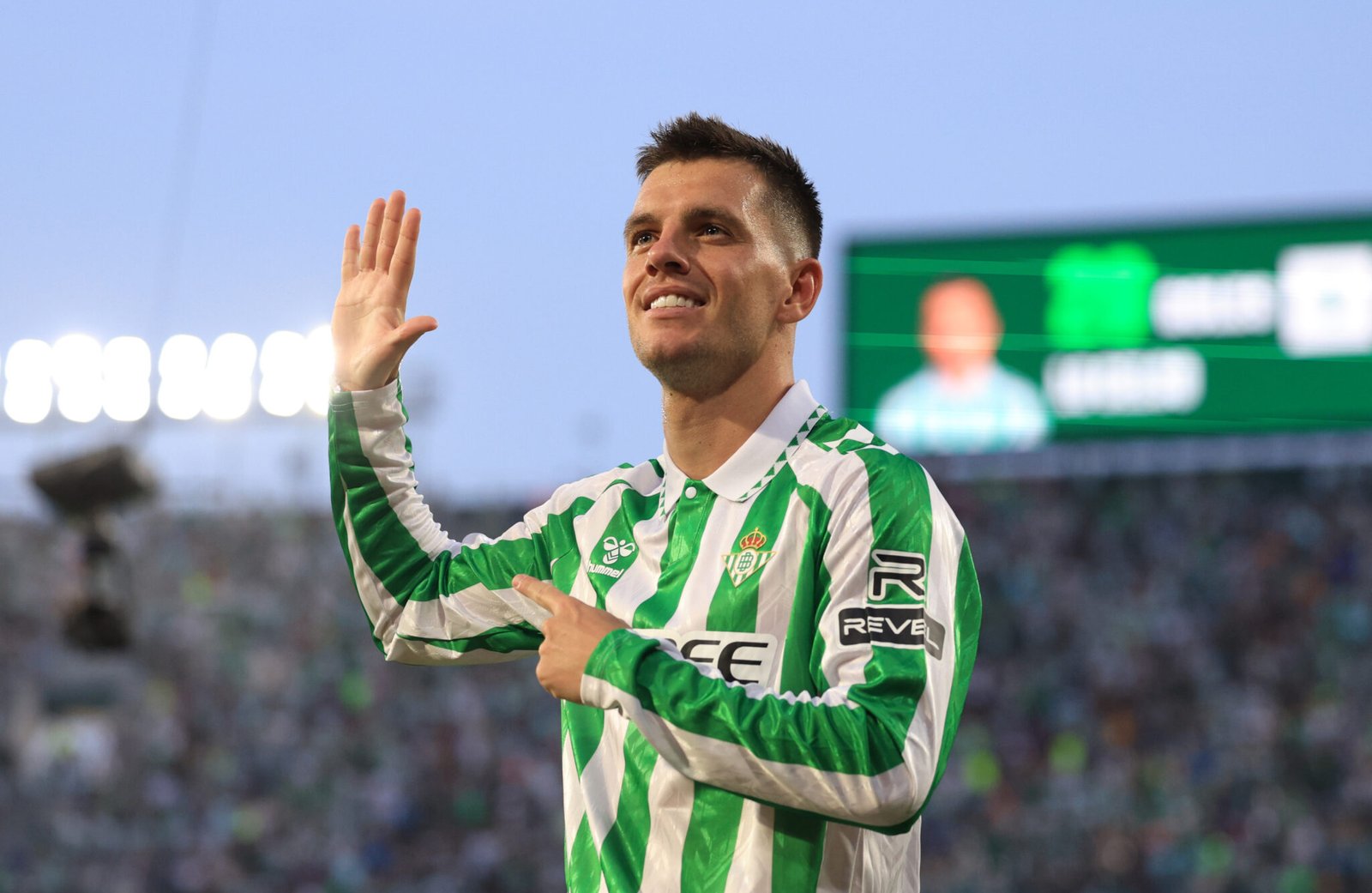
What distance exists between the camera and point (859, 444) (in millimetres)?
2354

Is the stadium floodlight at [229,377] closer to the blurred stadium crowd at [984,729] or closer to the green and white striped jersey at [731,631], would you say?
the blurred stadium crowd at [984,729]

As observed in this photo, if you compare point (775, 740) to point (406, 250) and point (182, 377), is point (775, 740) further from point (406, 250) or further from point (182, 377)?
point (182, 377)

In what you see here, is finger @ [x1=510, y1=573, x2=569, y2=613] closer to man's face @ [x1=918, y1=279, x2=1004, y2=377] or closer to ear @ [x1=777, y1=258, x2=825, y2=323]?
ear @ [x1=777, y1=258, x2=825, y2=323]

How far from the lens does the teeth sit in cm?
236

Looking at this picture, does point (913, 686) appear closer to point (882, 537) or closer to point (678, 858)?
point (882, 537)

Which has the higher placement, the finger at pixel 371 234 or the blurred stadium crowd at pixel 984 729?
the finger at pixel 371 234

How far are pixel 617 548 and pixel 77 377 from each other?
15917mm

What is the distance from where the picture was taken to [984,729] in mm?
16266

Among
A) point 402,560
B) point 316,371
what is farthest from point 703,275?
point 316,371

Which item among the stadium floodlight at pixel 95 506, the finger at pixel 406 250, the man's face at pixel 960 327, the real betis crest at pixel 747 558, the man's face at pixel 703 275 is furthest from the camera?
the man's face at pixel 960 327

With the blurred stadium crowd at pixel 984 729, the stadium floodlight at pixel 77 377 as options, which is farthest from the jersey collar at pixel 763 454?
the stadium floodlight at pixel 77 377

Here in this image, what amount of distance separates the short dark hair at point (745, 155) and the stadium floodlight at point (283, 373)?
14850 millimetres

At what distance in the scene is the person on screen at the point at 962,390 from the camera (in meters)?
13.4

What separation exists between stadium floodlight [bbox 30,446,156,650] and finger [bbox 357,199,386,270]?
28.5 ft
